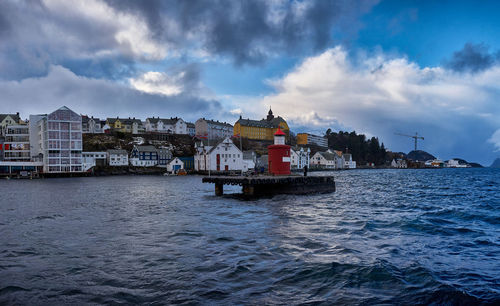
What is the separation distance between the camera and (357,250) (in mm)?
12023

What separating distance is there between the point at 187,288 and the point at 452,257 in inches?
368

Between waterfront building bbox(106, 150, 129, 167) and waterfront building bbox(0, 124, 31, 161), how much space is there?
22.2m

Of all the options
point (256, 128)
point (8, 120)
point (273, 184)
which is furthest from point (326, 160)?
point (8, 120)

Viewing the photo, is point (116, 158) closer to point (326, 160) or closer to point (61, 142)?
point (61, 142)

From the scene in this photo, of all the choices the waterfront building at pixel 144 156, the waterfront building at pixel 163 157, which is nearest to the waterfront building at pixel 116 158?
the waterfront building at pixel 144 156

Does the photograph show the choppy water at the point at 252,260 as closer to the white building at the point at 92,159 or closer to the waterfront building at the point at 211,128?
the white building at the point at 92,159

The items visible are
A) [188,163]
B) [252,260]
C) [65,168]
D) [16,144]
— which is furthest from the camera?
[188,163]

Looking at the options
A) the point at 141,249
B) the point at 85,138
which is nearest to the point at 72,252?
the point at 141,249

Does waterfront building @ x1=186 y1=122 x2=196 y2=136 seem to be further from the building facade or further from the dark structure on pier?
the dark structure on pier

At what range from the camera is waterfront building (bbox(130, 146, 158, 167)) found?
10312cm

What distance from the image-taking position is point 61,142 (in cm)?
8556

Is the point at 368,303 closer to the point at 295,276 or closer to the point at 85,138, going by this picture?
Answer: the point at 295,276

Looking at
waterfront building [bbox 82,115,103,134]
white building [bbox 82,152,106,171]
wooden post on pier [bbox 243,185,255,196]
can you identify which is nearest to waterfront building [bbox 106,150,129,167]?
white building [bbox 82,152,106,171]

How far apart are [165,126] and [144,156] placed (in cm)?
4553
